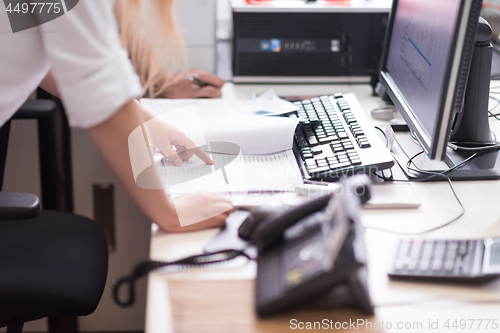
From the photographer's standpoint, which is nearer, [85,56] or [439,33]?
[85,56]

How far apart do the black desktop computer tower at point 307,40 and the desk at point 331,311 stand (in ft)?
2.30

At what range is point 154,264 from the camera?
0.67 metres

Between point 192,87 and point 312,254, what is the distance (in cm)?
79

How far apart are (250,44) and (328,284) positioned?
95 cm

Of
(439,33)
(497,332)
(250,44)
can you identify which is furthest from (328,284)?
(250,44)

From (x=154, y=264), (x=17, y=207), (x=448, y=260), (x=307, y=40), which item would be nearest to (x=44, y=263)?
(x=17, y=207)

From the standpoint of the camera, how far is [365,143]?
0.95 metres

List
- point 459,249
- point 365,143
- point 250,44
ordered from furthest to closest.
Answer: point 250,44 < point 365,143 < point 459,249

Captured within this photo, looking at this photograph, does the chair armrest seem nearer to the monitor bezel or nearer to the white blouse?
the white blouse

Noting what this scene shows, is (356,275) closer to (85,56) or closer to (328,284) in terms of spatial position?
(328,284)

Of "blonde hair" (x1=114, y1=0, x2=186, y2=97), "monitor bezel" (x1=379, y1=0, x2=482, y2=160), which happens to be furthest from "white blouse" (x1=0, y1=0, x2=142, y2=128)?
"monitor bezel" (x1=379, y1=0, x2=482, y2=160)

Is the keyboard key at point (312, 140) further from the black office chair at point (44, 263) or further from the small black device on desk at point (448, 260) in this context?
the black office chair at point (44, 263)

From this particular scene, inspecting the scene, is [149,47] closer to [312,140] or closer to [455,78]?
[312,140]

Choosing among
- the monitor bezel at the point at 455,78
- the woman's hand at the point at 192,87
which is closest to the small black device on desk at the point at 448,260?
the monitor bezel at the point at 455,78
